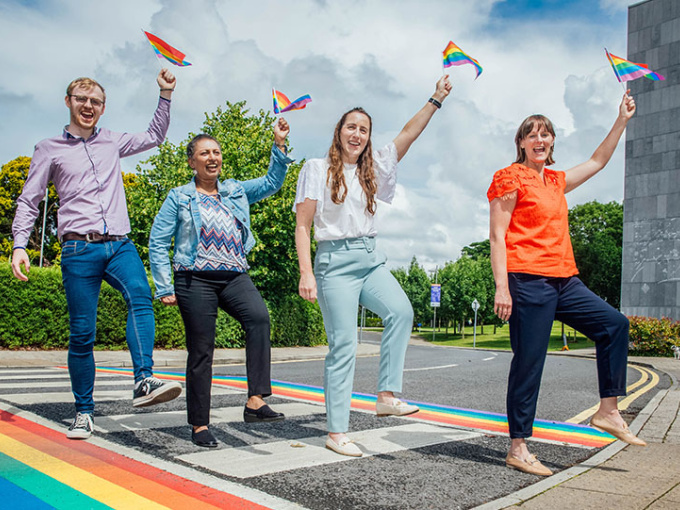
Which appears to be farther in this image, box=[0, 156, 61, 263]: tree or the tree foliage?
box=[0, 156, 61, 263]: tree

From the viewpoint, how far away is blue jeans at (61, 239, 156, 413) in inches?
151

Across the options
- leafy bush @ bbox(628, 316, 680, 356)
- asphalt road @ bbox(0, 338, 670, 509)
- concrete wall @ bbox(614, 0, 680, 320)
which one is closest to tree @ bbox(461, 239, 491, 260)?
concrete wall @ bbox(614, 0, 680, 320)

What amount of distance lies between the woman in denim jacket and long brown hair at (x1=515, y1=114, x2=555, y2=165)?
182 centimetres

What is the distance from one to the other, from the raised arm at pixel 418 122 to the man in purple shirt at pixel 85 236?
1.88m

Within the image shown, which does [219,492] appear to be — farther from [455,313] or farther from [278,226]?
[455,313]

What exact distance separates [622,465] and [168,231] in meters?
3.10

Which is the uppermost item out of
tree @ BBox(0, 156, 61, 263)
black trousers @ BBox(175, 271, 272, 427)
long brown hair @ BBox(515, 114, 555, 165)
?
tree @ BBox(0, 156, 61, 263)

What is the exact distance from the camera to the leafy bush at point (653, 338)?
75.5ft

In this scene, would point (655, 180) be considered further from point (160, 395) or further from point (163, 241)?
point (160, 395)

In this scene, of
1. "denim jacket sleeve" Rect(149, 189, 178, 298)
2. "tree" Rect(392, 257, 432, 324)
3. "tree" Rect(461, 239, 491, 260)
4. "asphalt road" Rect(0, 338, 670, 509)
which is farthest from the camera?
"tree" Rect(461, 239, 491, 260)

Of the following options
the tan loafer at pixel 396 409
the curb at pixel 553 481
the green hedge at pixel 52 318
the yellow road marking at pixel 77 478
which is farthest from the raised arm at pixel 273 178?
the green hedge at pixel 52 318

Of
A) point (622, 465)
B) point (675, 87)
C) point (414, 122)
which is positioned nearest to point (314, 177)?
point (414, 122)

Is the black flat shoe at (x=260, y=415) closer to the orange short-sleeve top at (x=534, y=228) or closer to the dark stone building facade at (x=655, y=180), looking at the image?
the orange short-sleeve top at (x=534, y=228)

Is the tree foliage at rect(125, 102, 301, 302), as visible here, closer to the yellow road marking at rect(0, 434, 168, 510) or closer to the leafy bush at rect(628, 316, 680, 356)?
the leafy bush at rect(628, 316, 680, 356)
